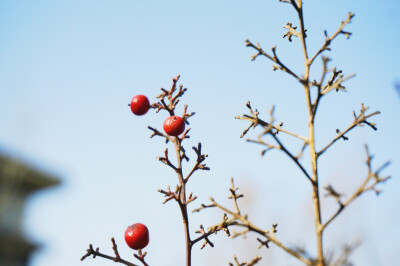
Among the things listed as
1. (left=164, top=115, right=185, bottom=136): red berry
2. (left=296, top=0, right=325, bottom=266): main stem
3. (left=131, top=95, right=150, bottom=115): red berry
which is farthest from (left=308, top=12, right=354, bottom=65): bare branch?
(left=131, top=95, right=150, bottom=115): red berry

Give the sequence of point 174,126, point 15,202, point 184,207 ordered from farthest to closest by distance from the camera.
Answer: point 15,202
point 174,126
point 184,207

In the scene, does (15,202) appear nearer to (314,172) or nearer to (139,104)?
(139,104)

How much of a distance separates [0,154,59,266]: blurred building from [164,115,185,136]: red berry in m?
14.1

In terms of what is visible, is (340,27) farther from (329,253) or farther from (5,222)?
(5,222)

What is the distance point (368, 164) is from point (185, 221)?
86cm

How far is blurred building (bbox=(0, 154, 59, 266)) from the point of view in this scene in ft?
51.1

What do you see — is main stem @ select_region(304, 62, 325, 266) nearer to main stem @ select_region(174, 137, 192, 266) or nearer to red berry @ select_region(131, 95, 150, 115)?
main stem @ select_region(174, 137, 192, 266)

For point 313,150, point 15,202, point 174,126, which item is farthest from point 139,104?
point 15,202

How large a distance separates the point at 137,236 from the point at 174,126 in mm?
577

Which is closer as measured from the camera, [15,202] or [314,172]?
[314,172]

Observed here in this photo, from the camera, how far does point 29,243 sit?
17016 mm

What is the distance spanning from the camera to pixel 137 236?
6.56 feet

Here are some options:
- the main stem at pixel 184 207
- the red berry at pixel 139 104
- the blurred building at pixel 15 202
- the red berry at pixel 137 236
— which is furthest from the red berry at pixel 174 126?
the blurred building at pixel 15 202

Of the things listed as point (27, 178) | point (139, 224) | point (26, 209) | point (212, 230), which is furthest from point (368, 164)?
point (26, 209)
